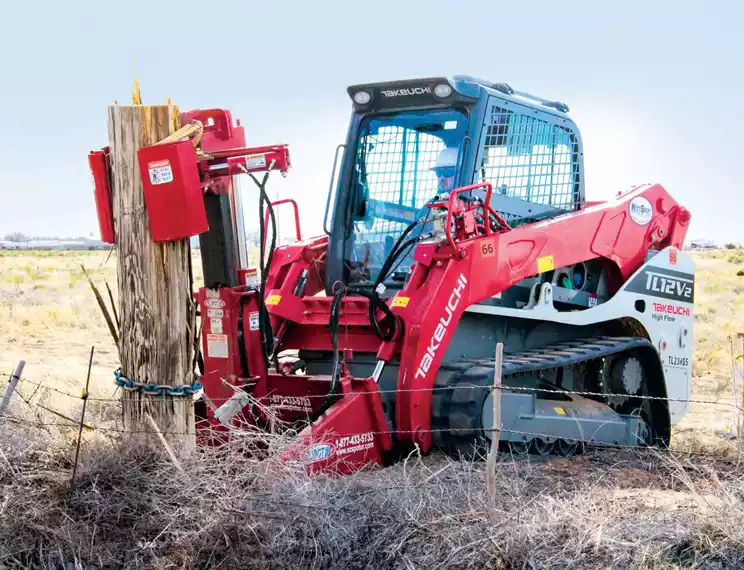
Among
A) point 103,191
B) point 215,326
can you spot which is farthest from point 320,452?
point 103,191

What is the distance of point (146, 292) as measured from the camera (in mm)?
5961

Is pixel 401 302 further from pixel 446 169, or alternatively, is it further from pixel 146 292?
pixel 146 292

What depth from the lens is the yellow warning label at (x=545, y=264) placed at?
818 centimetres

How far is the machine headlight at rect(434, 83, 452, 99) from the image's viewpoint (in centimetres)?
805

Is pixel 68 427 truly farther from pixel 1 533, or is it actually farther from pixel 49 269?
pixel 49 269

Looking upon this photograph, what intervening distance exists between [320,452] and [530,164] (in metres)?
3.51

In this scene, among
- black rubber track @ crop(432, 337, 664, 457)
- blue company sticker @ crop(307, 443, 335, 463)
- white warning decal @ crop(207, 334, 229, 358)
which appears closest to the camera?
blue company sticker @ crop(307, 443, 335, 463)

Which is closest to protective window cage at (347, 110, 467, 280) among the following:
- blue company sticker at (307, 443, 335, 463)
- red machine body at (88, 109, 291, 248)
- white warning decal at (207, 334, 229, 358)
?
white warning decal at (207, 334, 229, 358)

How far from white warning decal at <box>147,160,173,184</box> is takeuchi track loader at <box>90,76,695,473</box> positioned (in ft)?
1.93

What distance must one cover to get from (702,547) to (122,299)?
11.4 feet

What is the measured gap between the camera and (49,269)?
151 feet

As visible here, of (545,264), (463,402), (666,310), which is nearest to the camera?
(463,402)

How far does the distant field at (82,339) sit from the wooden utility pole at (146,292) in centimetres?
47

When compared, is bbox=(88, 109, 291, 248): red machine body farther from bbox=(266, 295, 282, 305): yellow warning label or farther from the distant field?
bbox=(266, 295, 282, 305): yellow warning label
